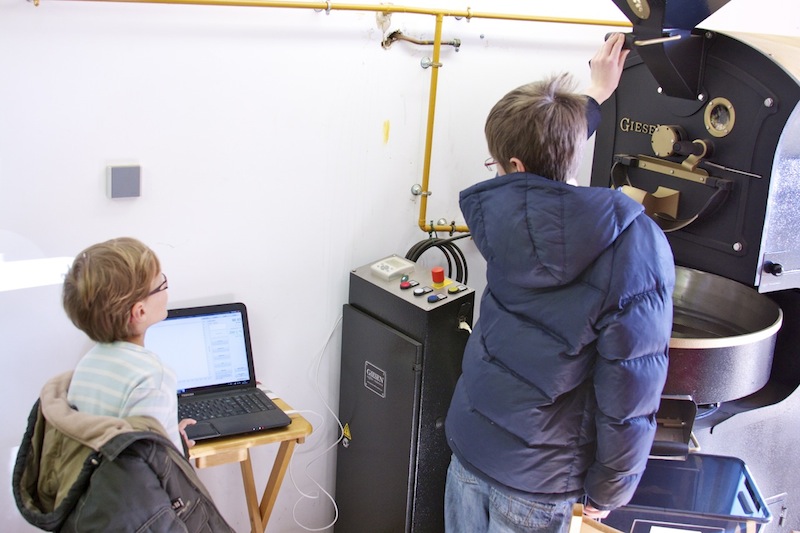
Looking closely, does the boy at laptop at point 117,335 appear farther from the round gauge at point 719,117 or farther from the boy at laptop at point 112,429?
the round gauge at point 719,117

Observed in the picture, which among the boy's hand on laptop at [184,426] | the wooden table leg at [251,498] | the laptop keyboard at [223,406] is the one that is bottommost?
the wooden table leg at [251,498]

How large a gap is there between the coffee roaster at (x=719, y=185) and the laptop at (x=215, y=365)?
983 mm

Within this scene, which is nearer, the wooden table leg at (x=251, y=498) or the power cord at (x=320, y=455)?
the wooden table leg at (x=251, y=498)

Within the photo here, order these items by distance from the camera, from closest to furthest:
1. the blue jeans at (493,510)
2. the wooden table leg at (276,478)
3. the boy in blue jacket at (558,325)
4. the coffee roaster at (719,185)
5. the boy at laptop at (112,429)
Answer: the boy at laptop at (112,429) < the boy in blue jacket at (558,325) < the blue jeans at (493,510) < the coffee roaster at (719,185) < the wooden table leg at (276,478)

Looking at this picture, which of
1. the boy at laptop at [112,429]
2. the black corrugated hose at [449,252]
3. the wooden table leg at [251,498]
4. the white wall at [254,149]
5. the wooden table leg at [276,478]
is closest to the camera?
the boy at laptop at [112,429]

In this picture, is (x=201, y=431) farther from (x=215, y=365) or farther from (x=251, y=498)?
(x=251, y=498)

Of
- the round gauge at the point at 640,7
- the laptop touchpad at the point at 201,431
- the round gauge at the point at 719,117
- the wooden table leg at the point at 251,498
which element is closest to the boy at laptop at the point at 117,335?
the laptop touchpad at the point at 201,431

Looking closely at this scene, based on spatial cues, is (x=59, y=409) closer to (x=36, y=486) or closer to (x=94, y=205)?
(x=36, y=486)

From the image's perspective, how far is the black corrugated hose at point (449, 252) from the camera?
2.49 meters

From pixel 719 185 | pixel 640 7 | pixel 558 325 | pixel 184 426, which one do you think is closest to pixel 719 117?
pixel 719 185

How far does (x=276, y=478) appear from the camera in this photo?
224 centimetres

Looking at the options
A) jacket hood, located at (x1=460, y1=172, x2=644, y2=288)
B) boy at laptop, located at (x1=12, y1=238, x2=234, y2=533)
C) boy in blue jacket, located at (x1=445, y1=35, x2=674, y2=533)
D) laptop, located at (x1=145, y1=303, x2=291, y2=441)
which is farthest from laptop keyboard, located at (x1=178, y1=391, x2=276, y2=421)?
jacket hood, located at (x1=460, y1=172, x2=644, y2=288)

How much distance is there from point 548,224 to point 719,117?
2.13ft

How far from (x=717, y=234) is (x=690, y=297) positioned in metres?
0.25
